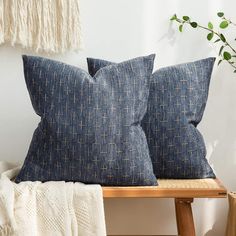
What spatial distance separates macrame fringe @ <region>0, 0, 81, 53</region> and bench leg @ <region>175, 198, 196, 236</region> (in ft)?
2.10

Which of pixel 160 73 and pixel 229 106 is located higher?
pixel 160 73

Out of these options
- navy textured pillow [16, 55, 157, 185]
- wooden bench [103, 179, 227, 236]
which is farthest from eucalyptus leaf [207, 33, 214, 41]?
wooden bench [103, 179, 227, 236]

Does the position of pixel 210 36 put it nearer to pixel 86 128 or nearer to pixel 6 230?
pixel 86 128

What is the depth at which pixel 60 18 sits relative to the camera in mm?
1752

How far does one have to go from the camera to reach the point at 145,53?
5.91 ft

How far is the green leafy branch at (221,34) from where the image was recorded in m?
1.71

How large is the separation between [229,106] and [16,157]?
771mm

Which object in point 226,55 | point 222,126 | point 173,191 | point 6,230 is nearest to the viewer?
point 6,230

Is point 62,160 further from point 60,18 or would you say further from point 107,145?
point 60,18

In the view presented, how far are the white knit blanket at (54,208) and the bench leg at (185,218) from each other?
286mm

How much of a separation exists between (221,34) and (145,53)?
27cm

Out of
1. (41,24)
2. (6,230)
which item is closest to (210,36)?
(41,24)

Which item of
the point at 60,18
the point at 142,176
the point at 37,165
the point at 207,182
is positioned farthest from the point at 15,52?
the point at 207,182

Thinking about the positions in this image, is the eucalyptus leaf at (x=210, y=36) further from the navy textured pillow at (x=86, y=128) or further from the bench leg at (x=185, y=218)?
the bench leg at (x=185, y=218)
